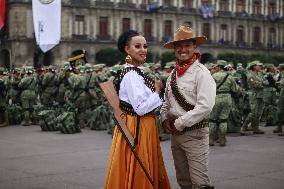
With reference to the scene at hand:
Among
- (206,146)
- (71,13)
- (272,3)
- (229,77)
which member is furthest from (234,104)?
(272,3)

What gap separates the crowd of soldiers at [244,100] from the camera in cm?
1131

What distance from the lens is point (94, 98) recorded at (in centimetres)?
1535

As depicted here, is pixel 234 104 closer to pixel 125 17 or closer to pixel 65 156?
pixel 65 156

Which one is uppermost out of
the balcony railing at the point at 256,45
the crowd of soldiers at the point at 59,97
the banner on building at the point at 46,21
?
the balcony railing at the point at 256,45

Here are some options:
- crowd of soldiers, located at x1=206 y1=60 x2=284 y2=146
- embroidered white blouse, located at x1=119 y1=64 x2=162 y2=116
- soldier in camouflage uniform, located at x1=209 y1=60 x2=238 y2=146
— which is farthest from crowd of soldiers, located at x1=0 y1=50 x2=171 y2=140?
embroidered white blouse, located at x1=119 y1=64 x2=162 y2=116

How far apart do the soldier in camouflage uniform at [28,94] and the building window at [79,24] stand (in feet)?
103

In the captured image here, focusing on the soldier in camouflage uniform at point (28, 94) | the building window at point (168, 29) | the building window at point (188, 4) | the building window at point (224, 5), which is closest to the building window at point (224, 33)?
the building window at point (224, 5)

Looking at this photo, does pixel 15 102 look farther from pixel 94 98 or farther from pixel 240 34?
pixel 240 34

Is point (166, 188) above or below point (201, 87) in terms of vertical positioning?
below

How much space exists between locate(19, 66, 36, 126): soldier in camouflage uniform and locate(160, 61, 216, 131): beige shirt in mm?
11620

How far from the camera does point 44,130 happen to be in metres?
14.9

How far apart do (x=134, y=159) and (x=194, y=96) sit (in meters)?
0.77

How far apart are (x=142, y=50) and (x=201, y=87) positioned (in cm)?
63

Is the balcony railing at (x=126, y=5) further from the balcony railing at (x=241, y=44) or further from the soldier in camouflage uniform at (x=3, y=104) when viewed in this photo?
the soldier in camouflage uniform at (x=3, y=104)
